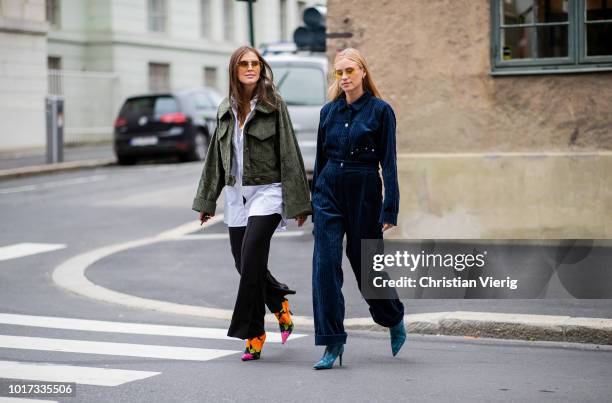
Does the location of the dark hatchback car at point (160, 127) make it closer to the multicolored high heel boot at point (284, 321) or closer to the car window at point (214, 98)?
the car window at point (214, 98)

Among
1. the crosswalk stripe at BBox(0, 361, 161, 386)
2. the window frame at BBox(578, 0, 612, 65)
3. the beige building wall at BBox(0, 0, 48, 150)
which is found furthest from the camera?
the beige building wall at BBox(0, 0, 48, 150)

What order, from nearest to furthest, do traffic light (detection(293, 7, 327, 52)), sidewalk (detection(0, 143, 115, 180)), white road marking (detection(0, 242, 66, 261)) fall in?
white road marking (detection(0, 242, 66, 261))
traffic light (detection(293, 7, 327, 52))
sidewalk (detection(0, 143, 115, 180))

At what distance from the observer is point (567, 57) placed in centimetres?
1140

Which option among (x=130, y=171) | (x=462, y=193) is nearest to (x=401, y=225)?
(x=462, y=193)

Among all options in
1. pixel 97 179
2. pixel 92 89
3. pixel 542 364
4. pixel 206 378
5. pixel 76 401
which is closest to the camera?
pixel 76 401

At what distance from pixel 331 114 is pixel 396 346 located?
1.43 m

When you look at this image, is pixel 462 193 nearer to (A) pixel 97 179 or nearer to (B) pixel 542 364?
(B) pixel 542 364

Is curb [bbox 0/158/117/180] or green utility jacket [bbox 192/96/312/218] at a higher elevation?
green utility jacket [bbox 192/96/312/218]

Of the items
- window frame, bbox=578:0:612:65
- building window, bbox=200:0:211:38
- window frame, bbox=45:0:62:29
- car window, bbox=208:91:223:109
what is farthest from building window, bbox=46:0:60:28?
window frame, bbox=578:0:612:65

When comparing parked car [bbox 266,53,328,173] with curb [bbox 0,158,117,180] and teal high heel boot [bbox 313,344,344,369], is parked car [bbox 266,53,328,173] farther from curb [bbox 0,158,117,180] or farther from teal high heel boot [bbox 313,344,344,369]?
teal high heel boot [bbox 313,344,344,369]

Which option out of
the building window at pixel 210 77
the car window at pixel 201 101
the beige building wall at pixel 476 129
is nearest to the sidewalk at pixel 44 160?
the car window at pixel 201 101

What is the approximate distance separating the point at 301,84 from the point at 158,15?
23.2 meters

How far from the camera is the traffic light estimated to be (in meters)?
14.7

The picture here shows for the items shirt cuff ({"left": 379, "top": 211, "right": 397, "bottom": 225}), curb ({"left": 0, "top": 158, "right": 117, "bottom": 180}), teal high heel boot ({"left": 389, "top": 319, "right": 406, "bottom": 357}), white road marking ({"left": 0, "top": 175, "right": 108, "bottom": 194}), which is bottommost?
teal high heel boot ({"left": 389, "top": 319, "right": 406, "bottom": 357})
